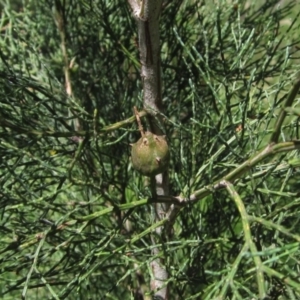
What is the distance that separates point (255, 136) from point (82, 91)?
26.0 inches

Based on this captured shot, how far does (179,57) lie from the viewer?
1318 millimetres

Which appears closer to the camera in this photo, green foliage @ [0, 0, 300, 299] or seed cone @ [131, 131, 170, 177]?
seed cone @ [131, 131, 170, 177]

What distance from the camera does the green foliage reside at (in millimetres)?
1001

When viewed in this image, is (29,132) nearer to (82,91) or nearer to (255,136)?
(255,136)

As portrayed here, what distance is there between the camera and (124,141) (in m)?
1.28

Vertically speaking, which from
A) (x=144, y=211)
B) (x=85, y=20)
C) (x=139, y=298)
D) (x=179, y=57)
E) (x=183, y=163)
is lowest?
(x=139, y=298)

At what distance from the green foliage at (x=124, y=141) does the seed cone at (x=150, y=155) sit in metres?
0.09

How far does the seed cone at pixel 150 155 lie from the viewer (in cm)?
88

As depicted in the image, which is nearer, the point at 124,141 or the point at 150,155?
the point at 150,155

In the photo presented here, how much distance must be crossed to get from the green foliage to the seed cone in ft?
0.28

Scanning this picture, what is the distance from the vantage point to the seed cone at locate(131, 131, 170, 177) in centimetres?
88

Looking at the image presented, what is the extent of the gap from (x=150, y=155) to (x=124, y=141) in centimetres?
41

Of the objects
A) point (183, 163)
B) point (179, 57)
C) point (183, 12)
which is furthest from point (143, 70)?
point (183, 12)

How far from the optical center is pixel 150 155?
88cm
